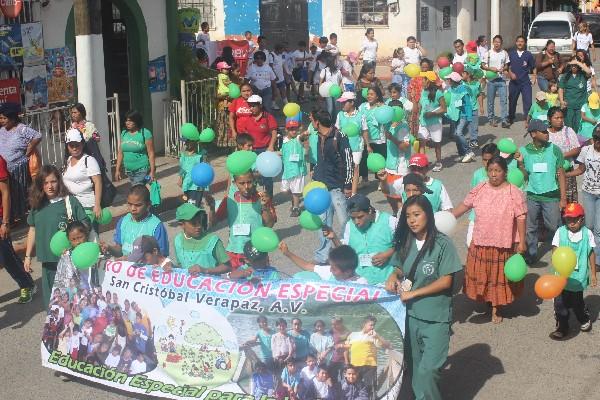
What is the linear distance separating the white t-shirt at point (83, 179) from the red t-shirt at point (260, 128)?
378 centimetres

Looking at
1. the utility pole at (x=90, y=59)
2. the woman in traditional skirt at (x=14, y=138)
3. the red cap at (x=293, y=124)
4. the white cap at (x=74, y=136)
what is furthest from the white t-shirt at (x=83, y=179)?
the utility pole at (x=90, y=59)

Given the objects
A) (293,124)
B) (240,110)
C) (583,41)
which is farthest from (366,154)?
(583,41)

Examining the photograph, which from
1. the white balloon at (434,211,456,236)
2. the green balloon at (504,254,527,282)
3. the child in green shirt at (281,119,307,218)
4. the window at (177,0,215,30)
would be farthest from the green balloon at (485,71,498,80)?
the window at (177,0,215,30)

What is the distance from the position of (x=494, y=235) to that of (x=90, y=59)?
23.1ft

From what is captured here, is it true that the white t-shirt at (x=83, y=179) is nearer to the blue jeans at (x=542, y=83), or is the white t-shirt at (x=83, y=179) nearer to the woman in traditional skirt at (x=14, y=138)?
the woman in traditional skirt at (x=14, y=138)

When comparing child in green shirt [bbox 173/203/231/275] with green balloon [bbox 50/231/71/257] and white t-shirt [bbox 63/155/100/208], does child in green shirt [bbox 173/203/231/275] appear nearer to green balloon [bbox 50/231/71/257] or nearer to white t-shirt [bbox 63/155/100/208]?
green balloon [bbox 50/231/71/257]

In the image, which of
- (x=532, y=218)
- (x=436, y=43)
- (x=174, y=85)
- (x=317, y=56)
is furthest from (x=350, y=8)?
(x=532, y=218)

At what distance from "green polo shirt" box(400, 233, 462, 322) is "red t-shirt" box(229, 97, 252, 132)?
6.91m

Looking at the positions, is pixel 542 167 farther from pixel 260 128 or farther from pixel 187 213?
pixel 187 213

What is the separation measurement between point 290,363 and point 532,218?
181 inches

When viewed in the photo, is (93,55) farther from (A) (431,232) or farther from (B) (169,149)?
(A) (431,232)

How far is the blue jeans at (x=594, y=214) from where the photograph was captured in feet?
34.1

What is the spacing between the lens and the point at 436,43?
34438 mm

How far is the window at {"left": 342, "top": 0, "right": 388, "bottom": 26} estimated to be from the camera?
32844mm
